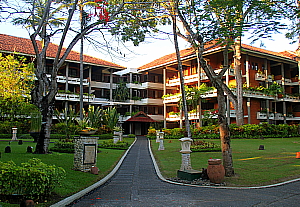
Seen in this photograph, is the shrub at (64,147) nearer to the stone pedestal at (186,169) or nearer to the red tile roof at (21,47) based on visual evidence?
the stone pedestal at (186,169)

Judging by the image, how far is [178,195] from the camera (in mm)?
7289

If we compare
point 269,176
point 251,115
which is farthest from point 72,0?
point 251,115

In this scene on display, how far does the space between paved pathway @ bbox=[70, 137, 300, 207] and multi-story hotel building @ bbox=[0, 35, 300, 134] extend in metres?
26.2

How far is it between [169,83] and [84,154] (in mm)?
34948

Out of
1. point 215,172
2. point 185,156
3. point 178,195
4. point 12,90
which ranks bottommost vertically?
point 178,195

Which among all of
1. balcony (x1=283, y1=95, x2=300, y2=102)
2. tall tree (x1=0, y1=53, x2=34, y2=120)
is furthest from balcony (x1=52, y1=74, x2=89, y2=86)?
balcony (x1=283, y1=95, x2=300, y2=102)

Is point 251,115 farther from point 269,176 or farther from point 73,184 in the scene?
point 73,184

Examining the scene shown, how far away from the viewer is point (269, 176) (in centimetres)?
961

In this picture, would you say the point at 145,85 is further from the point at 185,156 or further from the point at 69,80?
the point at 185,156

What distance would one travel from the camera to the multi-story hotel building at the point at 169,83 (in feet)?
120

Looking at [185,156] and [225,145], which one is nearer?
[225,145]

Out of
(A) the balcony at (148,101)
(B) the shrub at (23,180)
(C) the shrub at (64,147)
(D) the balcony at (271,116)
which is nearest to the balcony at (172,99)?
(A) the balcony at (148,101)

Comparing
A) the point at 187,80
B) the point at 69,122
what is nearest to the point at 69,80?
the point at 187,80

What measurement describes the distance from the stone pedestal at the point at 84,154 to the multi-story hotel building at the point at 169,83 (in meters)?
25.4
